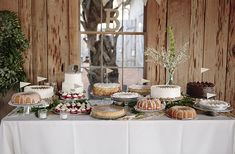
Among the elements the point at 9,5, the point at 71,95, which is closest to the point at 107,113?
the point at 71,95

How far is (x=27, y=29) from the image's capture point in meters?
3.10

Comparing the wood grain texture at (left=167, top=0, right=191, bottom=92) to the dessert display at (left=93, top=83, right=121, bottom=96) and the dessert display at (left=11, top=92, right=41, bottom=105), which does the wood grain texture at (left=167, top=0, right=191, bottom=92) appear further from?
the dessert display at (left=11, top=92, right=41, bottom=105)

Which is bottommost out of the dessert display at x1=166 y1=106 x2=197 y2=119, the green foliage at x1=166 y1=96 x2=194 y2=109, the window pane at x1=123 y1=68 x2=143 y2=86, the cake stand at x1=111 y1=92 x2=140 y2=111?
the dessert display at x1=166 y1=106 x2=197 y2=119

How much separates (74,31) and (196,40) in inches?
49.9

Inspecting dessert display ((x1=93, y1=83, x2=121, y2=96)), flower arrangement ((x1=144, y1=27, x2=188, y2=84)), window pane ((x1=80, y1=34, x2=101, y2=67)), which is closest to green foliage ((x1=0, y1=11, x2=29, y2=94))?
window pane ((x1=80, y1=34, x2=101, y2=67))

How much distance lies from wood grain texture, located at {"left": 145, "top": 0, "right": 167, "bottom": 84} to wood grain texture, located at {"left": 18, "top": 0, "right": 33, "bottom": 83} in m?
1.19

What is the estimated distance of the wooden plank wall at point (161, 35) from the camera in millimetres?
3111

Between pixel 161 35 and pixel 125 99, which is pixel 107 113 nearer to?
pixel 125 99

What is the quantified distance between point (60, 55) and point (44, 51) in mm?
166

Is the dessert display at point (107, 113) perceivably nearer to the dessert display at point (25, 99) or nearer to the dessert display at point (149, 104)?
the dessert display at point (149, 104)

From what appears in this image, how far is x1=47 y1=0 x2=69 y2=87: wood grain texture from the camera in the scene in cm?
311

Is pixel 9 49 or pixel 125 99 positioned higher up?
pixel 9 49

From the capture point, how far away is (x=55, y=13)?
312 centimetres

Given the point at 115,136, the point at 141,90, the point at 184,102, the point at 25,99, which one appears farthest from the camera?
the point at 141,90
